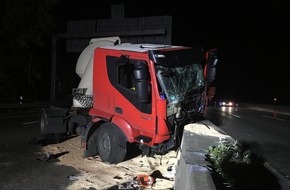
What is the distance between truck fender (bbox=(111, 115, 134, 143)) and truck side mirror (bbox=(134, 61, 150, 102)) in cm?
86

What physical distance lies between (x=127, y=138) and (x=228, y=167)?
3074mm

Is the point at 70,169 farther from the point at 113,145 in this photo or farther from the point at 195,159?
the point at 195,159

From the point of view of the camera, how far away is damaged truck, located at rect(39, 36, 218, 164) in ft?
27.2

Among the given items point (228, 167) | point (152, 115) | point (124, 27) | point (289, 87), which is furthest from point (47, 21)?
point (289, 87)

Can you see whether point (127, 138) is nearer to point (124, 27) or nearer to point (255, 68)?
point (124, 27)

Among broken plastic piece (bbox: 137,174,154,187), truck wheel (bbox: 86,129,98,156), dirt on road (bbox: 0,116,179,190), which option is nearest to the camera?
broken plastic piece (bbox: 137,174,154,187)

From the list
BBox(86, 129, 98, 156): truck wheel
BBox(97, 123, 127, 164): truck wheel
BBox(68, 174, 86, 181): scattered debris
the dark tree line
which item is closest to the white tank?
BBox(86, 129, 98, 156): truck wheel

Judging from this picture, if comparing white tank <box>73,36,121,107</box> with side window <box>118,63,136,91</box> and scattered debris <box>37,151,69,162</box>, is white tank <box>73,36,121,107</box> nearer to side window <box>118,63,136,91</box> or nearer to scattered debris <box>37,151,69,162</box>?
scattered debris <box>37,151,69,162</box>

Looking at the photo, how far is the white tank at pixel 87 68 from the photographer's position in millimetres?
11133

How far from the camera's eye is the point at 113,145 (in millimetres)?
9039

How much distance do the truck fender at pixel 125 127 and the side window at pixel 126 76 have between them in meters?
0.76

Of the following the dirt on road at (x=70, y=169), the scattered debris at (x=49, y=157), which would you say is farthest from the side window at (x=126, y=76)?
the scattered debris at (x=49, y=157)

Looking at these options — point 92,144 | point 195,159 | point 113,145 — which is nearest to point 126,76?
point 113,145

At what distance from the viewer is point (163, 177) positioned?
7.97 meters
